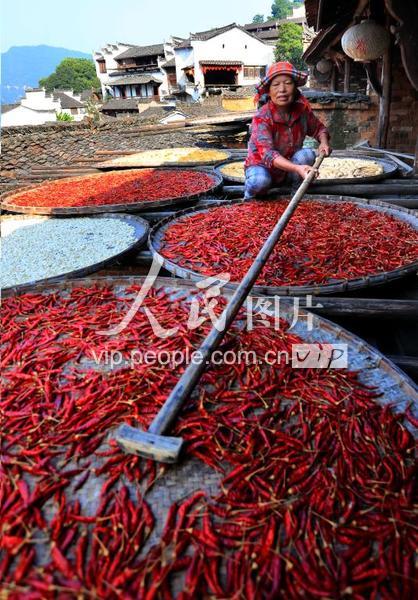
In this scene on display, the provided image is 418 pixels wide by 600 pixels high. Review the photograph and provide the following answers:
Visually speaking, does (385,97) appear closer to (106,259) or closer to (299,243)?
(299,243)

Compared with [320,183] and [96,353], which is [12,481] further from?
[320,183]

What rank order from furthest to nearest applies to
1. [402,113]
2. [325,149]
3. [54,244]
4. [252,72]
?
[252,72] < [402,113] < [325,149] < [54,244]

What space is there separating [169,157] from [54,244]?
4.10 metres

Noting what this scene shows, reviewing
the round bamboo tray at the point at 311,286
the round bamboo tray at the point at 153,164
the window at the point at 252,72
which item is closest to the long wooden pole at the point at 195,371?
the round bamboo tray at the point at 311,286

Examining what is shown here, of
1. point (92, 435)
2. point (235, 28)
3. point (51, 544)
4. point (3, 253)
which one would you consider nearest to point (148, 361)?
point (92, 435)

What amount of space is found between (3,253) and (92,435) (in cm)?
223

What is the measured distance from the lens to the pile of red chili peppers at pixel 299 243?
2.46 meters

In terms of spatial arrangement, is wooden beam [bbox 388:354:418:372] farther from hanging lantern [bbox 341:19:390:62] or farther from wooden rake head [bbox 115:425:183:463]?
hanging lantern [bbox 341:19:390:62]

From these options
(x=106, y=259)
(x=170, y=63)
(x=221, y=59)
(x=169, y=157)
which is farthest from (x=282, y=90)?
(x=170, y=63)

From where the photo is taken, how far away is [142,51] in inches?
1750

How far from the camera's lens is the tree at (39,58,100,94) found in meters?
61.2

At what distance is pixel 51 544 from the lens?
1.06 metres

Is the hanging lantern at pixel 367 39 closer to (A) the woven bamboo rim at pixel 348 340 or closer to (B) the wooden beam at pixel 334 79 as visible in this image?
(A) the woven bamboo rim at pixel 348 340

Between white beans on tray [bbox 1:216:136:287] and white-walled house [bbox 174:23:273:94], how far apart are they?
123 feet
